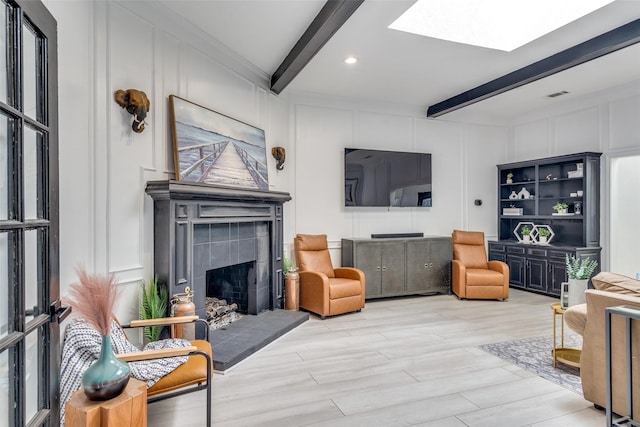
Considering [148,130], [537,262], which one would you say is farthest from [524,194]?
[148,130]

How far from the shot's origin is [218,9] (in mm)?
2988

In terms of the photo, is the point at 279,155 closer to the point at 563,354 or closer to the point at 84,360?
the point at 84,360

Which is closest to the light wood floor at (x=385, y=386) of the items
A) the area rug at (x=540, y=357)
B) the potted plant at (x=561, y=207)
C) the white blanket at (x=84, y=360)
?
the area rug at (x=540, y=357)

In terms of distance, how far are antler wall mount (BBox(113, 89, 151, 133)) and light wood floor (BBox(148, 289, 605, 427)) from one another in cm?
205

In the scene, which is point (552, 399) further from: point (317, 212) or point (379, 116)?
point (379, 116)

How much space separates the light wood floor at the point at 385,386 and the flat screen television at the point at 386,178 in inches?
82.4

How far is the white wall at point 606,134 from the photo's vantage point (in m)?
4.76

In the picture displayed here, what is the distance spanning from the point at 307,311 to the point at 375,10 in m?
3.37

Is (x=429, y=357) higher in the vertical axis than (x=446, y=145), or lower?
lower

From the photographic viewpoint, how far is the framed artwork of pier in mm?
3127

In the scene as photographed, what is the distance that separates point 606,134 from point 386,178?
3103 mm

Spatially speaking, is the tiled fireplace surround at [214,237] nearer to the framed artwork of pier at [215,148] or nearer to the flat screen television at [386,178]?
the framed artwork of pier at [215,148]

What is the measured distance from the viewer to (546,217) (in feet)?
18.4

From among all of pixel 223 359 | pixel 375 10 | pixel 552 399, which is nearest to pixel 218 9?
pixel 375 10
